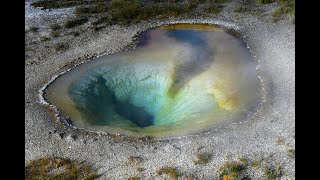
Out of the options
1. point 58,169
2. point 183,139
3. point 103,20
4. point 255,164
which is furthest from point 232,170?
point 103,20

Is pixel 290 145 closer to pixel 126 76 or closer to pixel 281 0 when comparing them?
pixel 126 76

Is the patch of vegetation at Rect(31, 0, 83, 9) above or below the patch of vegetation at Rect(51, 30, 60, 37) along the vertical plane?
above

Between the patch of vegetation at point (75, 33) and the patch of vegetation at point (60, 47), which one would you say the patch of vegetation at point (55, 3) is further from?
the patch of vegetation at point (60, 47)

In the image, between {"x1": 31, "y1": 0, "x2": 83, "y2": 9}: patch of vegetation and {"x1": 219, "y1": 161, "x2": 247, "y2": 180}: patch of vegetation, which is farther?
{"x1": 31, "y1": 0, "x2": 83, "y2": 9}: patch of vegetation

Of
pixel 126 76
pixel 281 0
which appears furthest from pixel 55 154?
pixel 281 0

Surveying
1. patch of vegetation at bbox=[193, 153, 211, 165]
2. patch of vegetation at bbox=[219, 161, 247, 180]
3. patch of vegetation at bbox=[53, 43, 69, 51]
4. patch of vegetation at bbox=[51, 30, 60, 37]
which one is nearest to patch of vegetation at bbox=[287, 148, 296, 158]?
patch of vegetation at bbox=[219, 161, 247, 180]

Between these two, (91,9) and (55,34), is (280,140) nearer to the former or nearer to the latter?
(55,34)

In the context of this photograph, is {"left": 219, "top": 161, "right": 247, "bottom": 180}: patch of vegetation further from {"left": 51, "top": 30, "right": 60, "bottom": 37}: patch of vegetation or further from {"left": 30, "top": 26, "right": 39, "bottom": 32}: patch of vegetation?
{"left": 30, "top": 26, "right": 39, "bottom": 32}: patch of vegetation
